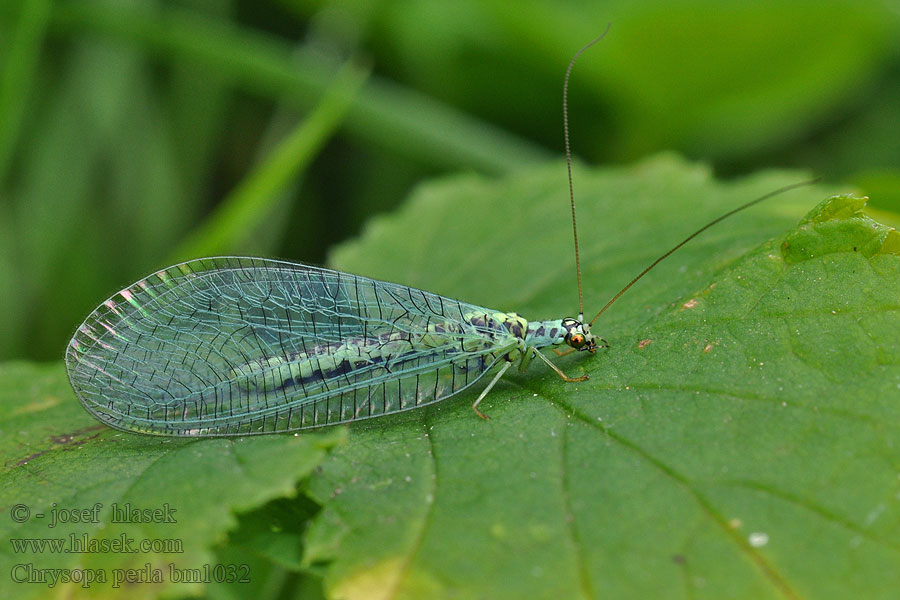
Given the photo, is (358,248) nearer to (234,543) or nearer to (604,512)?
(234,543)

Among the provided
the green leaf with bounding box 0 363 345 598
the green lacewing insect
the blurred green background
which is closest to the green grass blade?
the blurred green background

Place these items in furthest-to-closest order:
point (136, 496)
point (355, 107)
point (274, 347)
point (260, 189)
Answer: point (355, 107) < point (260, 189) < point (274, 347) < point (136, 496)

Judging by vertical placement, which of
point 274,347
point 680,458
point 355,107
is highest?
point 355,107

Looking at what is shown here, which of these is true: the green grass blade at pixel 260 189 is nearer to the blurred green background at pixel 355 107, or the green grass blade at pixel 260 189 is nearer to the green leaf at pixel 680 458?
the blurred green background at pixel 355 107

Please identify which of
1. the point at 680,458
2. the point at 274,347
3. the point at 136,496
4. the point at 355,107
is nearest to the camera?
the point at 680,458

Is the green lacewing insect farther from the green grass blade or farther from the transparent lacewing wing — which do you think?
the green grass blade

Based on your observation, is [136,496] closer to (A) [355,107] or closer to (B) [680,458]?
(B) [680,458]

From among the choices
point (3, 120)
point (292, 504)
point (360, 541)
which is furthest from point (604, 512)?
point (3, 120)

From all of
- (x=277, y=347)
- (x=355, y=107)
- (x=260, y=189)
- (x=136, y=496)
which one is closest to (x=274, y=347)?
(x=277, y=347)
